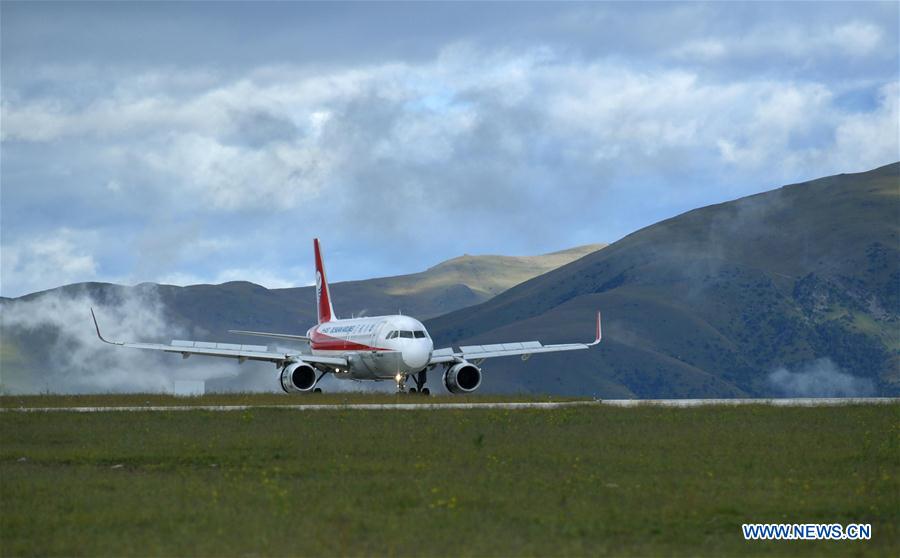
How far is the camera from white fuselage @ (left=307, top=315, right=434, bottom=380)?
64.6 metres

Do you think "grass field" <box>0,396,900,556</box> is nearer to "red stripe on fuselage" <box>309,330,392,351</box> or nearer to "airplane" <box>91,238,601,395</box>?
"airplane" <box>91,238,601,395</box>

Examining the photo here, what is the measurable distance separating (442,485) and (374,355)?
38.1 meters

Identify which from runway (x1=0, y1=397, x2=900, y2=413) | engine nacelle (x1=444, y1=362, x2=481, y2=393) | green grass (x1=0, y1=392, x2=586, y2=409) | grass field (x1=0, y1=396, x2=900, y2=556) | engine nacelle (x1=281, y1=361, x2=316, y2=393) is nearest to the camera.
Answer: grass field (x1=0, y1=396, x2=900, y2=556)

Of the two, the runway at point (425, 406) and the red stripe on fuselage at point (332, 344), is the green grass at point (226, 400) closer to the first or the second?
the runway at point (425, 406)

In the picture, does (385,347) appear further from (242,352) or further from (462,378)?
(242,352)

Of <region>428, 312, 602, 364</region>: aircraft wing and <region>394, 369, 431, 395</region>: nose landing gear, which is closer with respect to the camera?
<region>394, 369, 431, 395</region>: nose landing gear

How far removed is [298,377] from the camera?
65.8 metres

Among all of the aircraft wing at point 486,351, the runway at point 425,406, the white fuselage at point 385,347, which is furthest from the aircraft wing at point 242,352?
the runway at point 425,406

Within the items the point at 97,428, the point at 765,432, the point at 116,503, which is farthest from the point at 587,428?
the point at 116,503

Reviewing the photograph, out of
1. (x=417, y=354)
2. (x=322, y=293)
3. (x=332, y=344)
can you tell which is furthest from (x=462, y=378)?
(x=322, y=293)

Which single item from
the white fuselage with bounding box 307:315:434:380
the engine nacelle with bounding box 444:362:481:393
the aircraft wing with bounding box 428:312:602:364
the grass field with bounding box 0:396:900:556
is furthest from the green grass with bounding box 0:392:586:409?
the grass field with bounding box 0:396:900:556

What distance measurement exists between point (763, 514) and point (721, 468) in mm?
6256

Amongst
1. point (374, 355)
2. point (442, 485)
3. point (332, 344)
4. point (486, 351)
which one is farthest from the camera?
point (332, 344)

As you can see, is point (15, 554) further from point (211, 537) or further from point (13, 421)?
point (13, 421)
